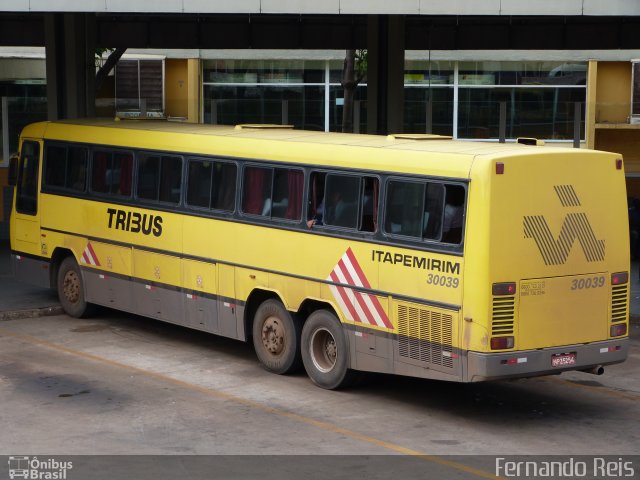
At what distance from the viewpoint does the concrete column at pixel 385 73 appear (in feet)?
78.1

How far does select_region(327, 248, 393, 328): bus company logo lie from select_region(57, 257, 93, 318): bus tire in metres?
6.17

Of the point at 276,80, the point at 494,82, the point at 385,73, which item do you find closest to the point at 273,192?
the point at 385,73

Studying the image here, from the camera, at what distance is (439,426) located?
13.3 metres

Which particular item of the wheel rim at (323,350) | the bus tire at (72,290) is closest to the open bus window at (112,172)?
the bus tire at (72,290)

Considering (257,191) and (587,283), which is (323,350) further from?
(587,283)

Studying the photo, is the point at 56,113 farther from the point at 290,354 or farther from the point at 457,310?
the point at 457,310

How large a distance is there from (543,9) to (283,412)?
935 centimetres

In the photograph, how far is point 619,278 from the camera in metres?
13.8

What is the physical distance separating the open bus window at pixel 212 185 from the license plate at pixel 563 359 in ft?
16.6

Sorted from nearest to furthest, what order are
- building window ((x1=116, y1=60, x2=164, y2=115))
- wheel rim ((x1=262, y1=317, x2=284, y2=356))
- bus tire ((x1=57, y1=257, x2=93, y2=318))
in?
wheel rim ((x1=262, y1=317, x2=284, y2=356))
bus tire ((x1=57, y1=257, x2=93, y2=318))
building window ((x1=116, y1=60, x2=164, y2=115))

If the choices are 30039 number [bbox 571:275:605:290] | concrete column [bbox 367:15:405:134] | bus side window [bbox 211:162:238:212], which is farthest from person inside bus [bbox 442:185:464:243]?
concrete column [bbox 367:15:405:134]

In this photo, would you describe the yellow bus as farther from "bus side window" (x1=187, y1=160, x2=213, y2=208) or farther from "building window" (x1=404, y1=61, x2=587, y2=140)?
"building window" (x1=404, y1=61, x2=587, y2=140)

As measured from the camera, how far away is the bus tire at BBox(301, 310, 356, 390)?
14.6m

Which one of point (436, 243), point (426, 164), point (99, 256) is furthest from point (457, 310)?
point (99, 256)
